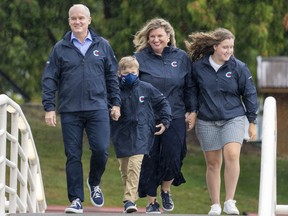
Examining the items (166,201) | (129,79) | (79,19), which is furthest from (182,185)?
(79,19)

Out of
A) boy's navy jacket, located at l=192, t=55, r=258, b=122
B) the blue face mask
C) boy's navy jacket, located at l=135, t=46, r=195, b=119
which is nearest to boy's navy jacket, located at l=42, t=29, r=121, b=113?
the blue face mask

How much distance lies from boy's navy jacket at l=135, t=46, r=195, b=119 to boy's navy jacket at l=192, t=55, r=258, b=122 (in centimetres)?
13

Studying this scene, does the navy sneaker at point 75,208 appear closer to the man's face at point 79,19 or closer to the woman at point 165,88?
the woman at point 165,88

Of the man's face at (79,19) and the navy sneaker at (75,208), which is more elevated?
the man's face at (79,19)

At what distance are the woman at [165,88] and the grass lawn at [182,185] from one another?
9.45m

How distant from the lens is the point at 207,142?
1177 cm

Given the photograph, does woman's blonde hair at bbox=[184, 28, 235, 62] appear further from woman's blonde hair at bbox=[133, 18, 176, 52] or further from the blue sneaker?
the blue sneaker

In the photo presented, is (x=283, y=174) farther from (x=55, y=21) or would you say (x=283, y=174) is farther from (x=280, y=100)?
(x=55, y=21)

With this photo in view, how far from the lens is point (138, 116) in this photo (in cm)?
1156

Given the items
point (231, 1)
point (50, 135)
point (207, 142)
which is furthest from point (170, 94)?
point (50, 135)

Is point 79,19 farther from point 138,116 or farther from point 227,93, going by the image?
point 227,93

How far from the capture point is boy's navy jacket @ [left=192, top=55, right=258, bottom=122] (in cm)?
1167

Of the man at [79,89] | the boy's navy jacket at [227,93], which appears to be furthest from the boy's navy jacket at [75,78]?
the boy's navy jacket at [227,93]

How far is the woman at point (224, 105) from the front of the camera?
38.3ft
